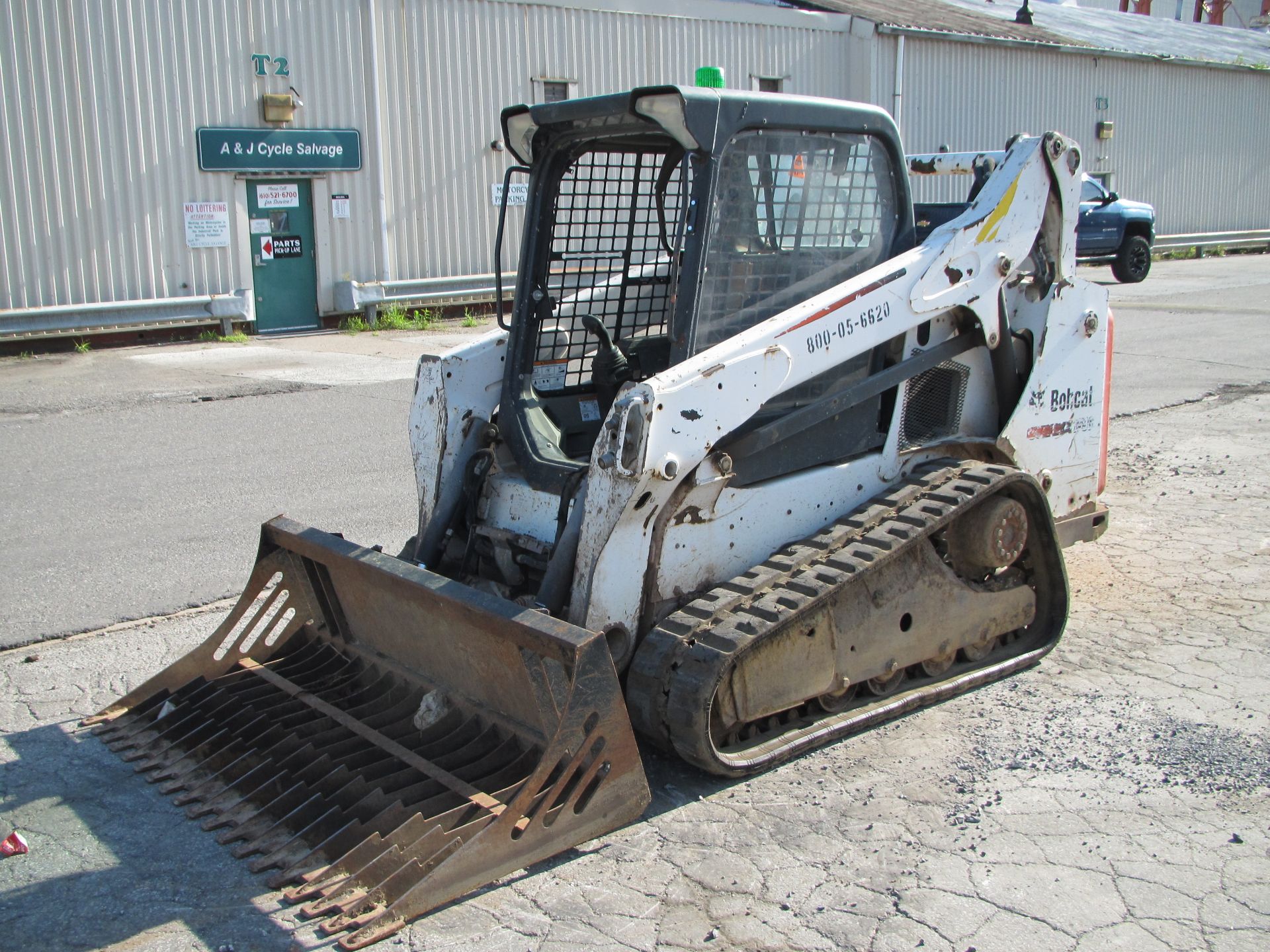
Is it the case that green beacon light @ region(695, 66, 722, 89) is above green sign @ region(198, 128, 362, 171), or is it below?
below

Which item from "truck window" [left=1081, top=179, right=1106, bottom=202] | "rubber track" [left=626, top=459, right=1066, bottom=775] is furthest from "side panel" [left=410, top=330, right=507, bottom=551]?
"truck window" [left=1081, top=179, right=1106, bottom=202]

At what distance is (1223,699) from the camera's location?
4.96 m

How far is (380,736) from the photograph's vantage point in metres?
4.31

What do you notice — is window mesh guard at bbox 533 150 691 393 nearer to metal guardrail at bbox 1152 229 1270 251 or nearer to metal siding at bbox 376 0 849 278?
metal siding at bbox 376 0 849 278

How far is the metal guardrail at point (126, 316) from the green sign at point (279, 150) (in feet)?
5.70

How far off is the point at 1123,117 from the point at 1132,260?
8.60 metres

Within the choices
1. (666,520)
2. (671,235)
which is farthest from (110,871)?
(671,235)

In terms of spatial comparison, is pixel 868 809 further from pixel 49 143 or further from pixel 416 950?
pixel 49 143

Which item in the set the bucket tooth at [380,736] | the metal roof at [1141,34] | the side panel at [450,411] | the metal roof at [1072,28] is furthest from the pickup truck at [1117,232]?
the bucket tooth at [380,736]

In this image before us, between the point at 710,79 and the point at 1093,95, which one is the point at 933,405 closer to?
the point at 710,79

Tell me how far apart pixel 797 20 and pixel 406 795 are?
71.3 feet

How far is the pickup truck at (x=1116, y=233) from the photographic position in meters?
22.1

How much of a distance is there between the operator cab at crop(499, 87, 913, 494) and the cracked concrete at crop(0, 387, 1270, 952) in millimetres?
1262

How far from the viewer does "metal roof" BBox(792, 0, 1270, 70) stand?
2580 centimetres
